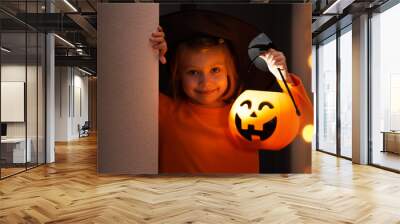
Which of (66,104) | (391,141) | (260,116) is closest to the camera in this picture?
(260,116)

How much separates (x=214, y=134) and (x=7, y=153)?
3.88 m

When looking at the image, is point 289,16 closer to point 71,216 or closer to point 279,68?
point 279,68

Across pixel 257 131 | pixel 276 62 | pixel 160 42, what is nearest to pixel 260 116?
pixel 257 131

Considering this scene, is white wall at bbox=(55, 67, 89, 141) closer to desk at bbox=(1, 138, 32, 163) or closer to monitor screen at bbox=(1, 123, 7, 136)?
desk at bbox=(1, 138, 32, 163)

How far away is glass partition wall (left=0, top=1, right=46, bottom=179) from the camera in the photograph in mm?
6805

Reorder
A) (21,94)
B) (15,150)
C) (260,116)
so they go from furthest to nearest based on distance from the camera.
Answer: (21,94) < (15,150) < (260,116)

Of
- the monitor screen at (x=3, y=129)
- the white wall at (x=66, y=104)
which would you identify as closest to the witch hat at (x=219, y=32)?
the monitor screen at (x=3, y=129)

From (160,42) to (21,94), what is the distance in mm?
3064

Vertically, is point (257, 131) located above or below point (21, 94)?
below

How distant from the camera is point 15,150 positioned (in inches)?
291

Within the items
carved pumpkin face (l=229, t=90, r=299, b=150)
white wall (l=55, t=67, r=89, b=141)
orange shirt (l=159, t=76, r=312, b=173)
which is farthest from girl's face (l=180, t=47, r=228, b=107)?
white wall (l=55, t=67, r=89, b=141)

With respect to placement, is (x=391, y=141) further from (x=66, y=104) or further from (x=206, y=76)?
(x=66, y=104)

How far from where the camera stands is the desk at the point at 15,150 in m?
6.99

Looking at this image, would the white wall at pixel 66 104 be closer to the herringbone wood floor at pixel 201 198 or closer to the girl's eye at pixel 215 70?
the herringbone wood floor at pixel 201 198
